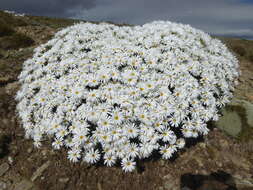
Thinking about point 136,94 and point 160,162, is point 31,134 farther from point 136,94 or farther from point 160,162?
point 160,162

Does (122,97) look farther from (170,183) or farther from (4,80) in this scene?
(4,80)

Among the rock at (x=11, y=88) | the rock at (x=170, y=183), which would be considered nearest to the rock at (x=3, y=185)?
the rock at (x=11, y=88)

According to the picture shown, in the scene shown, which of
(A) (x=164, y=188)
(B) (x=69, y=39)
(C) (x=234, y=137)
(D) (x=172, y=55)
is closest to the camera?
(A) (x=164, y=188)

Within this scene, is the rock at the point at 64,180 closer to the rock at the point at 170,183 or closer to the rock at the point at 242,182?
the rock at the point at 170,183

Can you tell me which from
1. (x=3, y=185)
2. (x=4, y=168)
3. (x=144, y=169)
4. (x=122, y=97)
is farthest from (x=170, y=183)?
(x=4, y=168)

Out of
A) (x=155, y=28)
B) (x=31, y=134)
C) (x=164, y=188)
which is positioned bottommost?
(x=164, y=188)

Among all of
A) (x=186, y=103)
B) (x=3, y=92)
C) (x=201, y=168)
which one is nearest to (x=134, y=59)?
(x=186, y=103)
